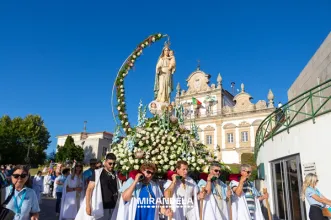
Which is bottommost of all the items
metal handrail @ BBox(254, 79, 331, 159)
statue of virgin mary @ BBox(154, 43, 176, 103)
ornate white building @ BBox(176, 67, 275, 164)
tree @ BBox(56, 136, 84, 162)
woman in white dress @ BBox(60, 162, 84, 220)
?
woman in white dress @ BBox(60, 162, 84, 220)

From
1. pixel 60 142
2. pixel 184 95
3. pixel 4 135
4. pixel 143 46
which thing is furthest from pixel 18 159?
pixel 143 46

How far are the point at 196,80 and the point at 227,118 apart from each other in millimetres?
9367

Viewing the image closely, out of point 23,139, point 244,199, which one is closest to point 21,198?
point 244,199

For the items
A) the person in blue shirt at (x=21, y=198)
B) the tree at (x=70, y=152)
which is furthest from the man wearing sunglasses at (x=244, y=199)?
the tree at (x=70, y=152)

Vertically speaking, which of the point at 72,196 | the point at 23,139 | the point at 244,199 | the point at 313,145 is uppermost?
the point at 23,139

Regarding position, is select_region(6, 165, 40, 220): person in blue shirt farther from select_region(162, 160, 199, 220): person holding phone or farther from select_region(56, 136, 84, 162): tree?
select_region(56, 136, 84, 162): tree

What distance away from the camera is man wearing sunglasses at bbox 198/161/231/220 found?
16.3ft

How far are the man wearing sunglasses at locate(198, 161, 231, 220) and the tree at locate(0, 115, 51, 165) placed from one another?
44.1 m

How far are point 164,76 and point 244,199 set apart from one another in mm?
5277

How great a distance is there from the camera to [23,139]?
4756 cm

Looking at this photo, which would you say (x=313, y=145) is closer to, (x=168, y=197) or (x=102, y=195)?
(x=168, y=197)

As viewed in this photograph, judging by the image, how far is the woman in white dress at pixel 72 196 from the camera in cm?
675

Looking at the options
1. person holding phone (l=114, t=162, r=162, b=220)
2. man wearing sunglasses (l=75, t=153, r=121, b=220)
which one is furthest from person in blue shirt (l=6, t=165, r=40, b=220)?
person holding phone (l=114, t=162, r=162, b=220)

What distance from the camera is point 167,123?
691cm
